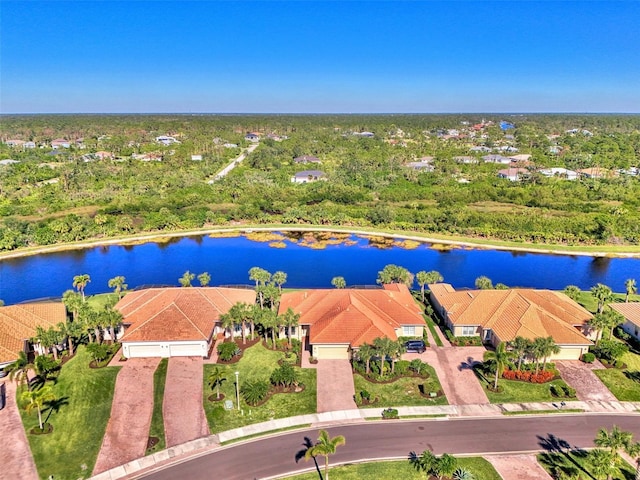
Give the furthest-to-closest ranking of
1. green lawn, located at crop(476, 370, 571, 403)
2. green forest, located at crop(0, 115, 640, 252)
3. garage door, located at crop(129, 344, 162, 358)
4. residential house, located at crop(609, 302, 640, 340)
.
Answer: green forest, located at crop(0, 115, 640, 252)
residential house, located at crop(609, 302, 640, 340)
garage door, located at crop(129, 344, 162, 358)
green lawn, located at crop(476, 370, 571, 403)

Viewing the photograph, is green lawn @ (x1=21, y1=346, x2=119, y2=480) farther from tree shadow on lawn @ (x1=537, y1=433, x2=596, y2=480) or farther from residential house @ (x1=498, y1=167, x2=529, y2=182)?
residential house @ (x1=498, y1=167, x2=529, y2=182)

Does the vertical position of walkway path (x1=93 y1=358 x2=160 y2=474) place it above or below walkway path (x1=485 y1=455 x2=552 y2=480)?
above

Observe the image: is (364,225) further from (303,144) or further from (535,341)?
(303,144)

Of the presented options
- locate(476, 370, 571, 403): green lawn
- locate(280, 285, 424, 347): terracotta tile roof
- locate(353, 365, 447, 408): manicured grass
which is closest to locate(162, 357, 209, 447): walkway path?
locate(280, 285, 424, 347): terracotta tile roof

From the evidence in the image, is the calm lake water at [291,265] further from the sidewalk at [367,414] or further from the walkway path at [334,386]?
the sidewalk at [367,414]

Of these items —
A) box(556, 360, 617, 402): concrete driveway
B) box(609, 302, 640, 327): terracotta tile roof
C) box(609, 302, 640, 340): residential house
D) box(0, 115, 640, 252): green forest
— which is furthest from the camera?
box(0, 115, 640, 252): green forest

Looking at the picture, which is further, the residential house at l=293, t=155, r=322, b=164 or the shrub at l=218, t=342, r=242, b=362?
the residential house at l=293, t=155, r=322, b=164
